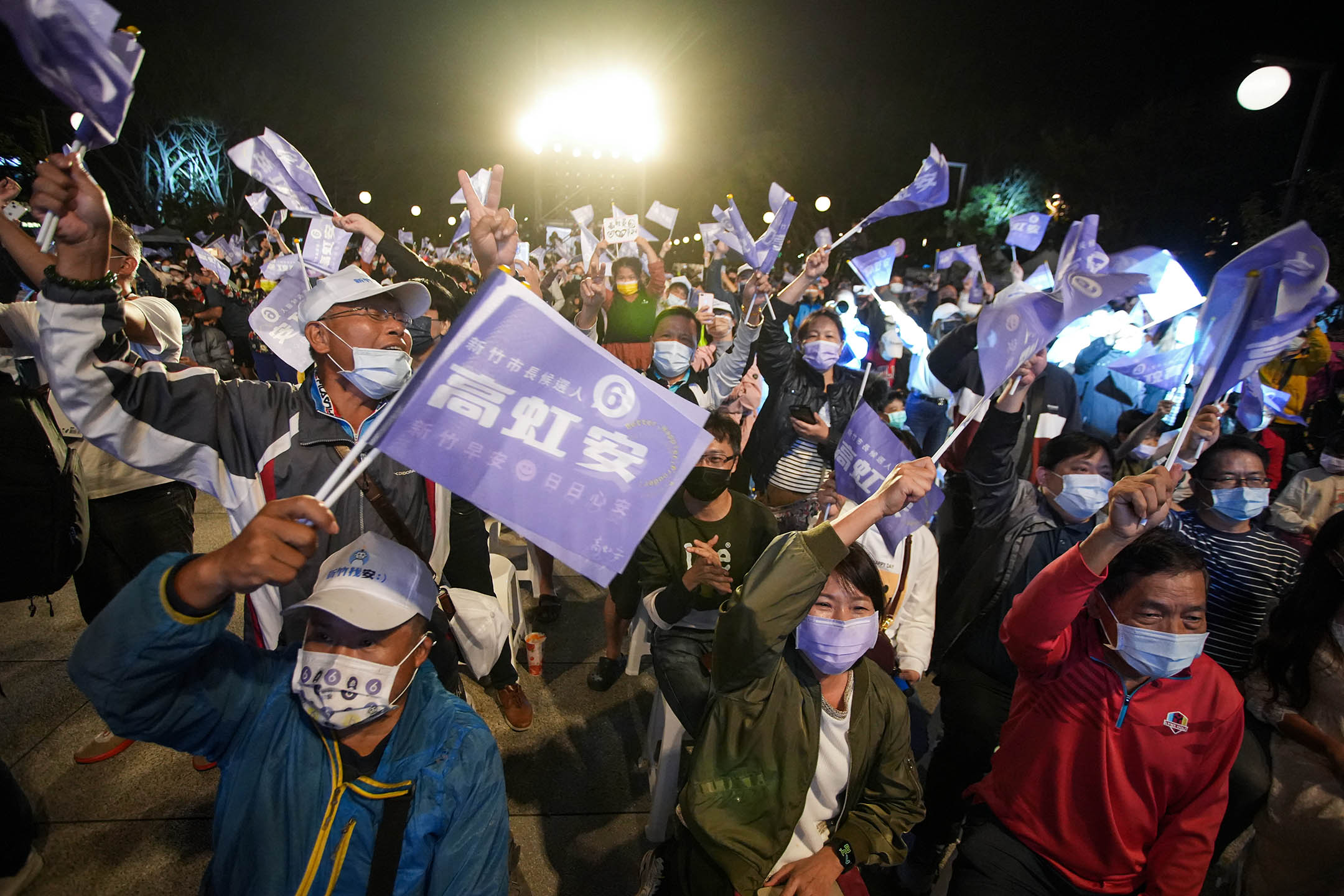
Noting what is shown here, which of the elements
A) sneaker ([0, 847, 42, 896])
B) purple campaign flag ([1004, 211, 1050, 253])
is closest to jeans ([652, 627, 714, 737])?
sneaker ([0, 847, 42, 896])

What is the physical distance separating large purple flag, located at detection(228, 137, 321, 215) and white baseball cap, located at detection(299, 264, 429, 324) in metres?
2.34

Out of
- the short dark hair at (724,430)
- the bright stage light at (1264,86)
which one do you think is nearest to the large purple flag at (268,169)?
the short dark hair at (724,430)

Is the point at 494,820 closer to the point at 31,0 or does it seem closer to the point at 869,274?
the point at 31,0

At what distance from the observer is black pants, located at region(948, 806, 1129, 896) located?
228 cm

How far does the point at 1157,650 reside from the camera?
2.21 m

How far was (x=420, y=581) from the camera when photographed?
1.97 meters

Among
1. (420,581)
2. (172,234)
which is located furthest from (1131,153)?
(172,234)

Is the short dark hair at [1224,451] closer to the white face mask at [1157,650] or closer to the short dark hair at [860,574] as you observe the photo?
the white face mask at [1157,650]

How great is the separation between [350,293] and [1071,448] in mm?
3150

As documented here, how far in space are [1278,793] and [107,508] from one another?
5.34m

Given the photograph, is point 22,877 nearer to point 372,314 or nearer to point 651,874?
point 651,874

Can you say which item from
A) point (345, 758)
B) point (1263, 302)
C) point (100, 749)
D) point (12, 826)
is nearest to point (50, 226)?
point (345, 758)

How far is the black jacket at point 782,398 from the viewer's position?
15.2 ft

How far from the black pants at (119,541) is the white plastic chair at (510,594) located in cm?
168
